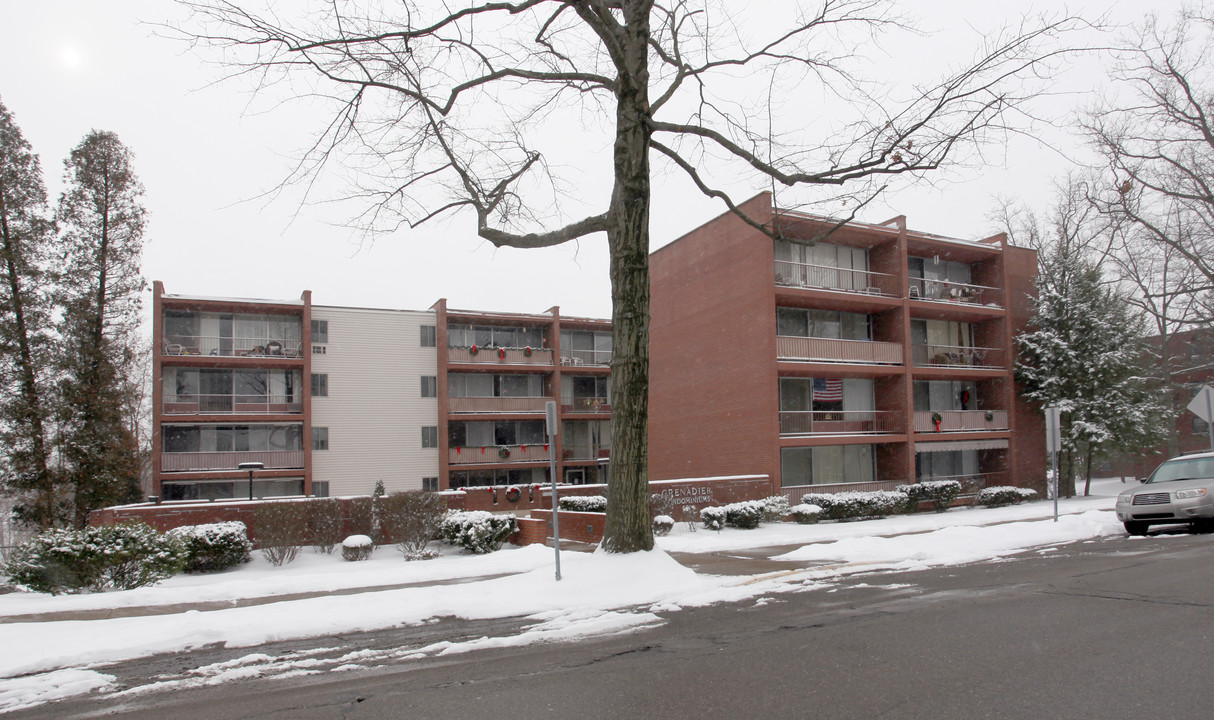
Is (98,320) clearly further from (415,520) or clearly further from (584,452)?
(584,452)

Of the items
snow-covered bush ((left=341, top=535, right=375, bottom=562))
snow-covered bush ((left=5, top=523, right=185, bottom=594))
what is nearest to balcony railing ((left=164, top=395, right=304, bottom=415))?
snow-covered bush ((left=341, top=535, right=375, bottom=562))

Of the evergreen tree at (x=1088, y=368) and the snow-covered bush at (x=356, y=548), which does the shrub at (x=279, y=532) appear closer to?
the snow-covered bush at (x=356, y=548)

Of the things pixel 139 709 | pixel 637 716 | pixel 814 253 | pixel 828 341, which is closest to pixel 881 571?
pixel 637 716

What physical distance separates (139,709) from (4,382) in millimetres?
25998

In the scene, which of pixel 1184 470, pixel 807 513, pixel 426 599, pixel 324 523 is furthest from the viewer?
pixel 807 513

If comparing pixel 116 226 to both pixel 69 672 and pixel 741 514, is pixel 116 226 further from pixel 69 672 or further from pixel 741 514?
pixel 69 672

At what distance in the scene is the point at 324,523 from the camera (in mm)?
18578

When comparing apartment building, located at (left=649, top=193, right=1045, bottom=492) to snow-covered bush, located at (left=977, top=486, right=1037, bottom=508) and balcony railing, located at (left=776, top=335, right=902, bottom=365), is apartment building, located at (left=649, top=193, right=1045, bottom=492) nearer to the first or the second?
balcony railing, located at (left=776, top=335, right=902, bottom=365)

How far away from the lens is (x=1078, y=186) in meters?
33.2

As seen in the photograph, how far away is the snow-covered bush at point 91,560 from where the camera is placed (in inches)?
471

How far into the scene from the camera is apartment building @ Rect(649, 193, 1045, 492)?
1048 inches

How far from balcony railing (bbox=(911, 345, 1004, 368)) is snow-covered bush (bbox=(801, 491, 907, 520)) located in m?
7.43

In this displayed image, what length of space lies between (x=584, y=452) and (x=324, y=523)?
2675 centimetres

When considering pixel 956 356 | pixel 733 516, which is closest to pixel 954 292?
pixel 956 356
